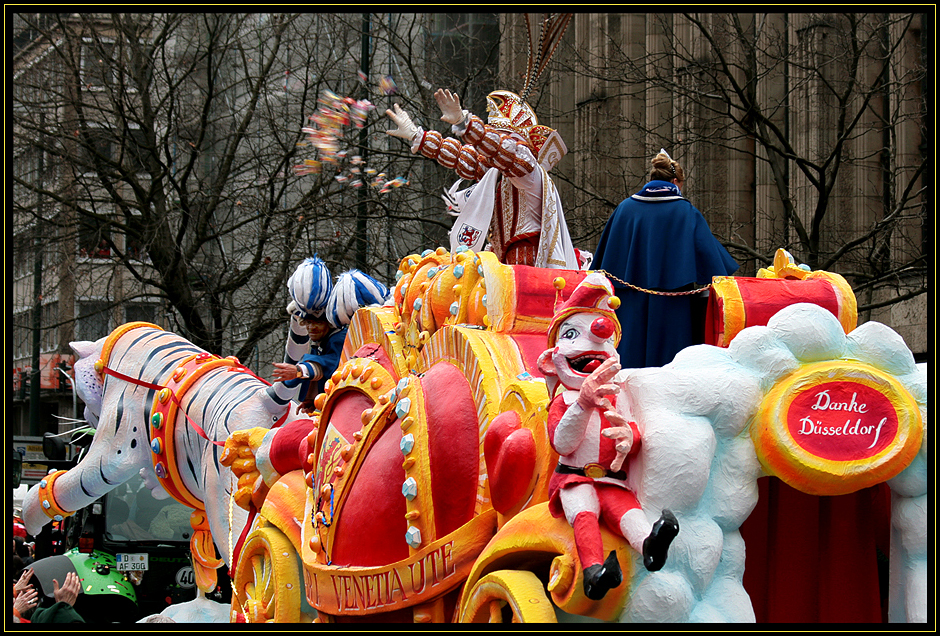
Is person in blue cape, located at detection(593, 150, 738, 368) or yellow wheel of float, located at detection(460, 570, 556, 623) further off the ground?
person in blue cape, located at detection(593, 150, 738, 368)

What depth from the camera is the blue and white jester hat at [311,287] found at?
596cm

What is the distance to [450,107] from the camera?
5148 millimetres

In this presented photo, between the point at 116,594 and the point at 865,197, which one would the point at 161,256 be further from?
the point at 865,197

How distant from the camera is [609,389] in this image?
116 inches

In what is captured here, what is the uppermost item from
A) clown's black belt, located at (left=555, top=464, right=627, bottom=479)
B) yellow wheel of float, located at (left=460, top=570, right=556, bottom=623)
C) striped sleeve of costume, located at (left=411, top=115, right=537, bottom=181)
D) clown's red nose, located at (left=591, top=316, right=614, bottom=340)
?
striped sleeve of costume, located at (left=411, top=115, right=537, bottom=181)

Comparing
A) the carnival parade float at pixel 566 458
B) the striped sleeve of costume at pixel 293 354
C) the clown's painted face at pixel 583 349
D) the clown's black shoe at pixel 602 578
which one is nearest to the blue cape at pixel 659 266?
the carnival parade float at pixel 566 458

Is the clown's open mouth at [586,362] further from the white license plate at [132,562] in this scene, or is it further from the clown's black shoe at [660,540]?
the white license plate at [132,562]

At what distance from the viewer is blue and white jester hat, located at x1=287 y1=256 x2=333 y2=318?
5961 millimetres

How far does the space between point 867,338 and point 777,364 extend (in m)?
0.28

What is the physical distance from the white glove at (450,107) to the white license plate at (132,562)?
20.6 ft

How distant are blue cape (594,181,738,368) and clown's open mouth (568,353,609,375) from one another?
3.40 feet

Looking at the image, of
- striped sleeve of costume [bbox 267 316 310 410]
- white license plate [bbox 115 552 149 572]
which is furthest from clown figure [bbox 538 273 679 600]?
white license plate [bbox 115 552 149 572]

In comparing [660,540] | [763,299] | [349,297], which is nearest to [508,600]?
[660,540]

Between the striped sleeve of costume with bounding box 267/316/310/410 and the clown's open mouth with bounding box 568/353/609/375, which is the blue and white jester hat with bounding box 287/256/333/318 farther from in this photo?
the clown's open mouth with bounding box 568/353/609/375
